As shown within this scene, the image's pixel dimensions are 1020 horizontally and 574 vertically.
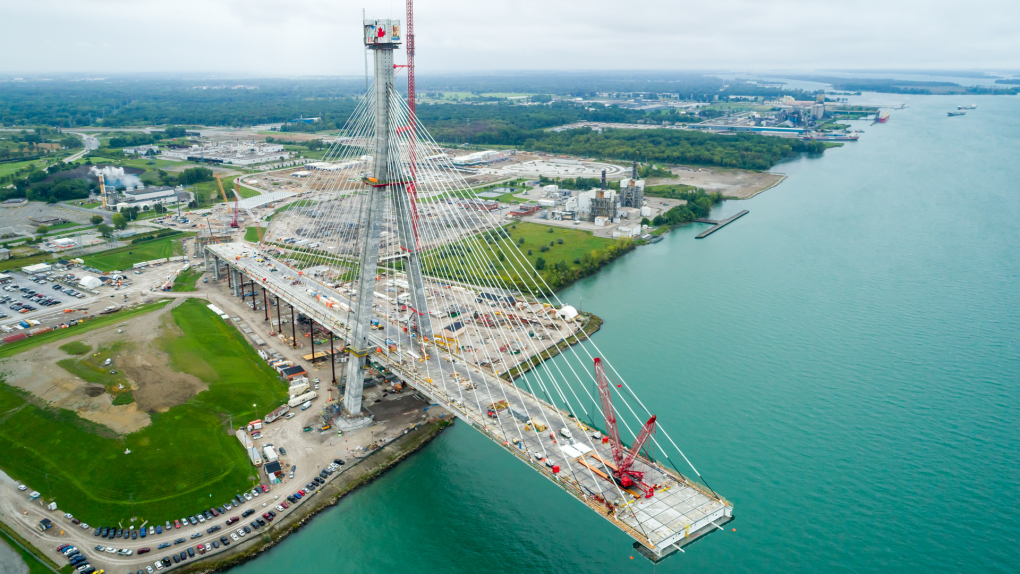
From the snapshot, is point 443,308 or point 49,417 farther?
point 443,308

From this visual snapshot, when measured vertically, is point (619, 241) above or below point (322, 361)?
Answer: above

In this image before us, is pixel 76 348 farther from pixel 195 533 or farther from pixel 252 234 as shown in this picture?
pixel 252 234

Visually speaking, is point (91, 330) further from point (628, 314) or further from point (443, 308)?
point (628, 314)

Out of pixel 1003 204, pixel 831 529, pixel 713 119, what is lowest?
pixel 831 529

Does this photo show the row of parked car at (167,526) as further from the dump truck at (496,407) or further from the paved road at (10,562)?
the dump truck at (496,407)

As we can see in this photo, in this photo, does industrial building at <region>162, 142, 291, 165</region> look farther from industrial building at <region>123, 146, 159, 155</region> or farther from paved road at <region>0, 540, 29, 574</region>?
paved road at <region>0, 540, 29, 574</region>

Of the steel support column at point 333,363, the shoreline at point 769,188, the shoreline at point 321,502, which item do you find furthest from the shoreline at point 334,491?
the shoreline at point 769,188

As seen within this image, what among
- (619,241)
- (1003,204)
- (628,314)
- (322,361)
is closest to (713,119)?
(1003,204)
